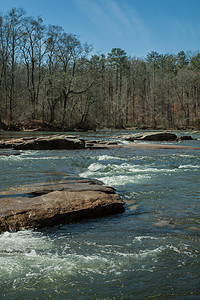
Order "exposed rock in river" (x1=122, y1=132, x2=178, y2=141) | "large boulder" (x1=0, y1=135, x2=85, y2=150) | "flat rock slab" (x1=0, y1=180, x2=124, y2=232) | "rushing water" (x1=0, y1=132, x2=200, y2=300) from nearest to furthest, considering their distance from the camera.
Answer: "rushing water" (x1=0, y1=132, x2=200, y2=300), "flat rock slab" (x1=0, y1=180, x2=124, y2=232), "large boulder" (x1=0, y1=135, x2=85, y2=150), "exposed rock in river" (x1=122, y1=132, x2=178, y2=141)

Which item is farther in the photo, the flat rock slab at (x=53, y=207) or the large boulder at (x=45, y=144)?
the large boulder at (x=45, y=144)

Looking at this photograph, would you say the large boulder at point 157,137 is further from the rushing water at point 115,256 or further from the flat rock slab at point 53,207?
the flat rock slab at point 53,207

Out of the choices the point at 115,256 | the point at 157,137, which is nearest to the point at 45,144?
the point at 157,137

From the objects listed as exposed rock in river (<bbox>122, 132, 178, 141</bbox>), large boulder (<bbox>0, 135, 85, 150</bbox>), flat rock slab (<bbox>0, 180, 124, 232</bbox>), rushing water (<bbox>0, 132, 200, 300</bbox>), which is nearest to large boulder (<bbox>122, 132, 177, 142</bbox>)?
exposed rock in river (<bbox>122, 132, 178, 141</bbox>)

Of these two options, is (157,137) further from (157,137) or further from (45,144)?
(45,144)

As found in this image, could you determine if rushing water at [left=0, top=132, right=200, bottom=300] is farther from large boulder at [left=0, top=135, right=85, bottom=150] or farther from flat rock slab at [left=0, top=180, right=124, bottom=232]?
large boulder at [left=0, top=135, right=85, bottom=150]

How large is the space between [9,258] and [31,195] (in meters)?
2.33

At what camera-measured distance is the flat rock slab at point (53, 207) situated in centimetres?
437

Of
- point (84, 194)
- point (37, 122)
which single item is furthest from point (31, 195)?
point (37, 122)

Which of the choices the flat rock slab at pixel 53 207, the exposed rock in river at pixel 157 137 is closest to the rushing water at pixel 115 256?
the flat rock slab at pixel 53 207

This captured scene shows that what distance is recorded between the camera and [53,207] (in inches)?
184

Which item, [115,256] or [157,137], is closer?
[115,256]

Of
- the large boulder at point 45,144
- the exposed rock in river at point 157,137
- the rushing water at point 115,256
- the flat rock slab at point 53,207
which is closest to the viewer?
the rushing water at point 115,256

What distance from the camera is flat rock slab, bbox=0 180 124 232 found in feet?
14.3
